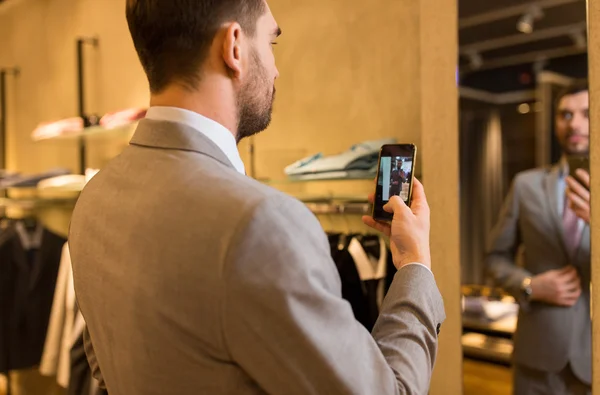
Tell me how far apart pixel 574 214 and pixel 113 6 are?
7.78 feet

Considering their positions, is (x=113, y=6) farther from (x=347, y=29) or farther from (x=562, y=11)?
(x=562, y=11)

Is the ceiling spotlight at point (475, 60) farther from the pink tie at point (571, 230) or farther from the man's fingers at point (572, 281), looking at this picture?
the man's fingers at point (572, 281)

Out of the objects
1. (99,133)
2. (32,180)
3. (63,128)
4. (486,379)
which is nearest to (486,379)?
(486,379)

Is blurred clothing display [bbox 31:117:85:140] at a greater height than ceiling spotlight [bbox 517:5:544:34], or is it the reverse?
ceiling spotlight [bbox 517:5:544:34]

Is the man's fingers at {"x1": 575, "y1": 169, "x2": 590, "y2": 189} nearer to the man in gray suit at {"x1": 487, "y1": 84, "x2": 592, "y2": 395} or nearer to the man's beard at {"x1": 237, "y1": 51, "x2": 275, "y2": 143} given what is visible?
the man in gray suit at {"x1": 487, "y1": 84, "x2": 592, "y2": 395}

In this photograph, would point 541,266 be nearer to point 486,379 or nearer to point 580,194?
point 580,194

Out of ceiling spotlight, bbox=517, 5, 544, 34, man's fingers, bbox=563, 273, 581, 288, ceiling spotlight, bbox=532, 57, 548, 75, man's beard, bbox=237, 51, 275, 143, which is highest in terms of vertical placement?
ceiling spotlight, bbox=517, 5, 544, 34

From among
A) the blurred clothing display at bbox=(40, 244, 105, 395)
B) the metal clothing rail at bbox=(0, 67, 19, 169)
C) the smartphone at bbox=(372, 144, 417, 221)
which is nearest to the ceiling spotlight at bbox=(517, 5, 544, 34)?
the smartphone at bbox=(372, 144, 417, 221)

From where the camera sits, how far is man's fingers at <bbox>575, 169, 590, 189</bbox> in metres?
1.26

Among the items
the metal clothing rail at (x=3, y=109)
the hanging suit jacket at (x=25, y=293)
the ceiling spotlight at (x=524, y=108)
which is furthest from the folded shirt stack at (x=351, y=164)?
the metal clothing rail at (x=3, y=109)

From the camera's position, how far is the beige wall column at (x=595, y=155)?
1.20 metres

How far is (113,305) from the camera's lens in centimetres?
75

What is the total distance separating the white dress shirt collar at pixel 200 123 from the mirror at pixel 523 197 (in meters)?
0.89

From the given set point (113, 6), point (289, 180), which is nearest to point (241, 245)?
point (289, 180)
